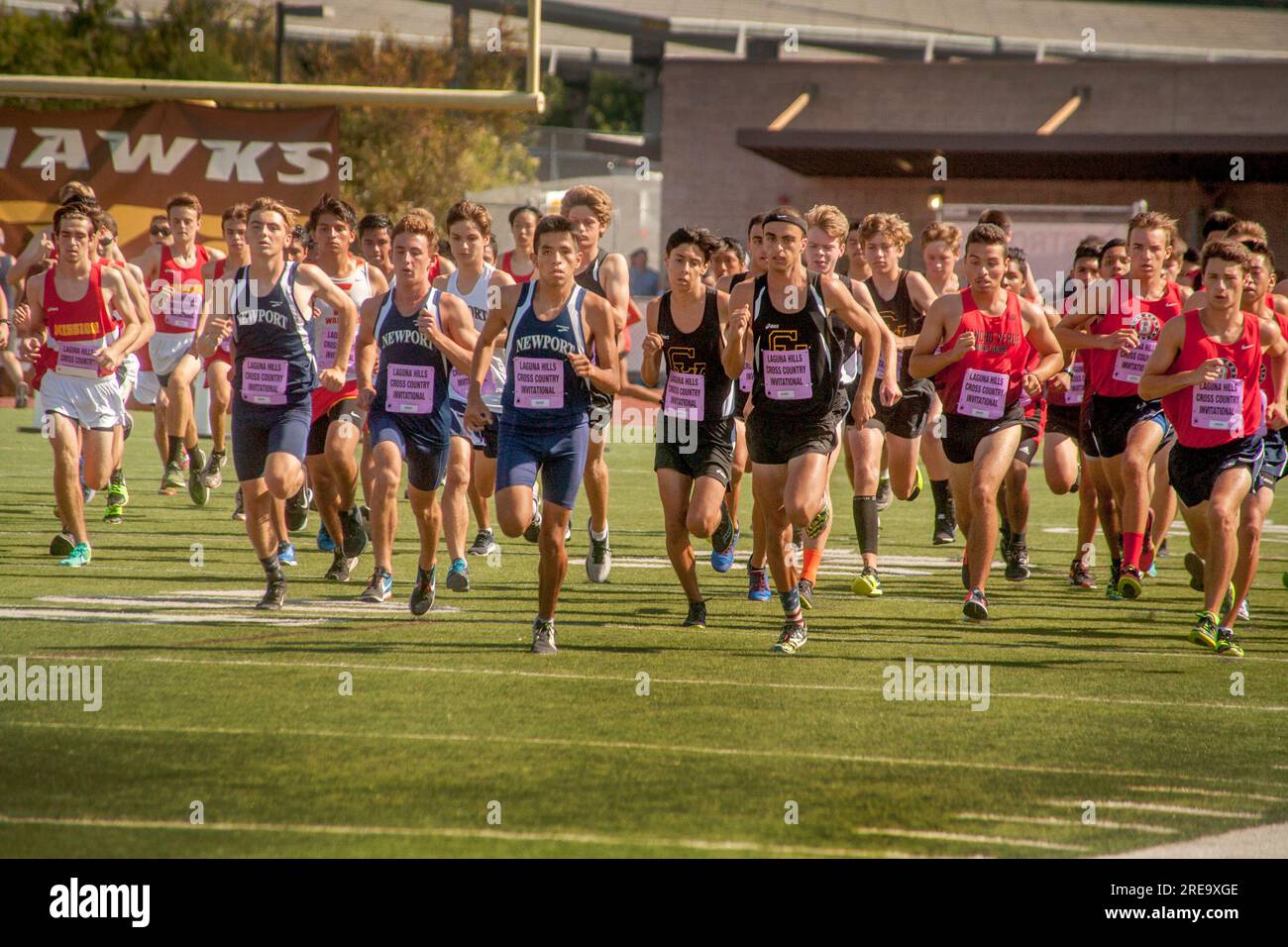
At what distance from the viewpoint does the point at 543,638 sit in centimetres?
817

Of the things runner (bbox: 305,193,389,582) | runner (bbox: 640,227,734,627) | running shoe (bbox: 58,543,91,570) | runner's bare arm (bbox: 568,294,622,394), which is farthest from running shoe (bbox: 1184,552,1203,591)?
running shoe (bbox: 58,543,91,570)

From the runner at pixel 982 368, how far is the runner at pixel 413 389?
8.74 feet

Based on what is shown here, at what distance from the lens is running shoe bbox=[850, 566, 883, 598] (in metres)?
10.3

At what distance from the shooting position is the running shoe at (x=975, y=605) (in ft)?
30.7

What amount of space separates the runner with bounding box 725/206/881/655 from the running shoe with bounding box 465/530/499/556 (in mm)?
3497

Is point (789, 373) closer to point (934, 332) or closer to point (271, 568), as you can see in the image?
point (934, 332)

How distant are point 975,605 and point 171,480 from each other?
871cm

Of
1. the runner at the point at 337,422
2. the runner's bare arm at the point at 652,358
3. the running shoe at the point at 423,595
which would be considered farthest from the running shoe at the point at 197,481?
the runner's bare arm at the point at 652,358

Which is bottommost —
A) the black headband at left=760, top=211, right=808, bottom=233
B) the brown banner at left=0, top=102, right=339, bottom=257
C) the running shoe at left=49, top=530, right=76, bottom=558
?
the running shoe at left=49, top=530, right=76, bottom=558

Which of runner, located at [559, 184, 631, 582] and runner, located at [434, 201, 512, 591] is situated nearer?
runner, located at [559, 184, 631, 582]

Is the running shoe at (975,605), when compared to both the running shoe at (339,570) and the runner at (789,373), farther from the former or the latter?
the running shoe at (339,570)

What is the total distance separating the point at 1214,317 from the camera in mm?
8750

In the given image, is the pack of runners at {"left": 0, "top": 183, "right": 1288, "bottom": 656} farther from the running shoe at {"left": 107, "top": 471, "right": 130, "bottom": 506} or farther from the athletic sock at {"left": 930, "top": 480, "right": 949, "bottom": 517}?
the running shoe at {"left": 107, "top": 471, "right": 130, "bottom": 506}

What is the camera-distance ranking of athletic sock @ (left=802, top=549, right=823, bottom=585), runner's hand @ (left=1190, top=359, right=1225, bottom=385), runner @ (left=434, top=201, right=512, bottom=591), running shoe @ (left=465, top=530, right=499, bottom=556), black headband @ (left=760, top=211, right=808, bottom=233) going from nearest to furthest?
black headband @ (left=760, top=211, right=808, bottom=233), runner's hand @ (left=1190, top=359, right=1225, bottom=385), athletic sock @ (left=802, top=549, right=823, bottom=585), runner @ (left=434, top=201, right=512, bottom=591), running shoe @ (left=465, top=530, right=499, bottom=556)
